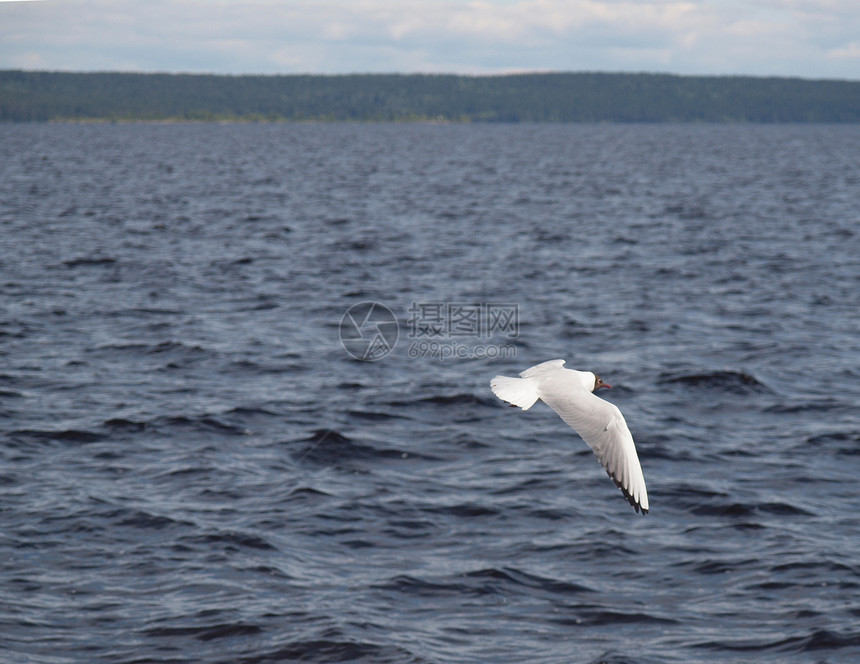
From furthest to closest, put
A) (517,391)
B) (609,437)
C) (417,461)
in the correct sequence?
(417,461)
(517,391)
(609,437)

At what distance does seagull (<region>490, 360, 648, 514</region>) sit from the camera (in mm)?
8414

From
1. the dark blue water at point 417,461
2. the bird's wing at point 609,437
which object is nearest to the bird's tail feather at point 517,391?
the bird's wing at point 609,437

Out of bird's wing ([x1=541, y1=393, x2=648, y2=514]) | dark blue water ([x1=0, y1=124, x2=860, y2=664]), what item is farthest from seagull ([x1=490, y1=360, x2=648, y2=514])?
dark blue water ([x1=0, y1=124, x2=860, y2=664])

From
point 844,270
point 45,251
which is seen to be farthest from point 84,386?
point 844,270

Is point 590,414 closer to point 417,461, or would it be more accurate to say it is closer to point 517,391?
point 517,391

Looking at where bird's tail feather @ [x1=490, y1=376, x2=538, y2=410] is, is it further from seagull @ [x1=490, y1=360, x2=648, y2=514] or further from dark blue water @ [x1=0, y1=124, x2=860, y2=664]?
dark blue water @ [x1=0, y1=124, x2=860, y2=664]

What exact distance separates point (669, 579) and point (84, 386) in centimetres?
1171

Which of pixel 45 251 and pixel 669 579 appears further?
pixel 45 251

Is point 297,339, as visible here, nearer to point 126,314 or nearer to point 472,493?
point 126,314

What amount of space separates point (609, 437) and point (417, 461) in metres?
7.06

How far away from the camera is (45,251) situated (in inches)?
1356

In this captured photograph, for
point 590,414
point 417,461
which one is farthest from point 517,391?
point 417,461

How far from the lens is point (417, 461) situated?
50.4 feet

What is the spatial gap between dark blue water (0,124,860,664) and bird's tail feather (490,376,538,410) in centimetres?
314
